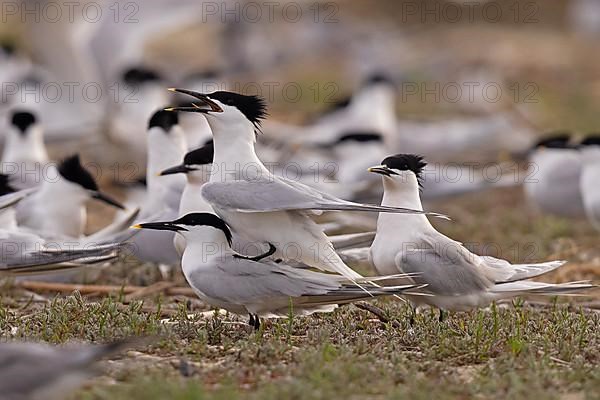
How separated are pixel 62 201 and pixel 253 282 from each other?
2348 millimetres

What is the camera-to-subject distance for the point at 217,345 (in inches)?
162

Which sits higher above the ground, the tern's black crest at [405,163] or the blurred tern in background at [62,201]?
the tern's black crest at [405,163]

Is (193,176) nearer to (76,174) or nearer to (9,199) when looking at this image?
(9,199)

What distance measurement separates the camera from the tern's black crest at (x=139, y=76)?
380 inches

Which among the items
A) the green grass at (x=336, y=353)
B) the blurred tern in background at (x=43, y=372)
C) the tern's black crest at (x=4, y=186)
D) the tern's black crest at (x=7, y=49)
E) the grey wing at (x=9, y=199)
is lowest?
the green grass at (x=336, y=353)

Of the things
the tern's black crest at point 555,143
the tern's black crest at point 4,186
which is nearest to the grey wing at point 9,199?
the tern's black crest at point 4,186

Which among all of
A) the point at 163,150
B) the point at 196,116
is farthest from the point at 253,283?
the point at 196,116

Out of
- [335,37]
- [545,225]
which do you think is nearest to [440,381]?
[545,225]

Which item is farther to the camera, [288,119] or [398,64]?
[398,64]

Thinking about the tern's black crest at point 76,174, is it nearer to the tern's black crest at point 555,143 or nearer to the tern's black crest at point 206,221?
the tern's black crest at point 206,221

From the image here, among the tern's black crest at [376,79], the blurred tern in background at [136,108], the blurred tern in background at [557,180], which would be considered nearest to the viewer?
the blurred tern in background at [557,180]

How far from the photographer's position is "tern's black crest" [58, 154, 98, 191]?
623cm

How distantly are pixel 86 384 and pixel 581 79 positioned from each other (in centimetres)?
1386

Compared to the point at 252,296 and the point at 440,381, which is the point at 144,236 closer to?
the point at 252,296
